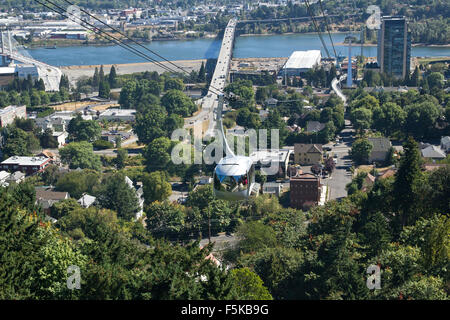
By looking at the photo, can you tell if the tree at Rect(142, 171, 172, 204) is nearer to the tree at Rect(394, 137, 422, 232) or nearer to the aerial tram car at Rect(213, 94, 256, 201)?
the tree at Rect(394, 137, 422, 232)

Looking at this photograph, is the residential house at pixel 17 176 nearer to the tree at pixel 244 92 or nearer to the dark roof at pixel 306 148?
the dark roof at pixel 306 148

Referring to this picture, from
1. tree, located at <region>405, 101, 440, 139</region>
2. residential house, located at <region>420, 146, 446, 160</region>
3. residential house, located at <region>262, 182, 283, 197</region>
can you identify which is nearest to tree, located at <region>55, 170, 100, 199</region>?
residential house, located at <region>262, 182, 283, 197</region>

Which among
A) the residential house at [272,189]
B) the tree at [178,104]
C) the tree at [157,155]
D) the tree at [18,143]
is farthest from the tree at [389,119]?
the tree at [18,143]

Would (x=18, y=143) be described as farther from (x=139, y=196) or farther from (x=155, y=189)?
(x=155, y=189)

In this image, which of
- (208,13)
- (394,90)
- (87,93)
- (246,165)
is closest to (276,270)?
(246,165)
